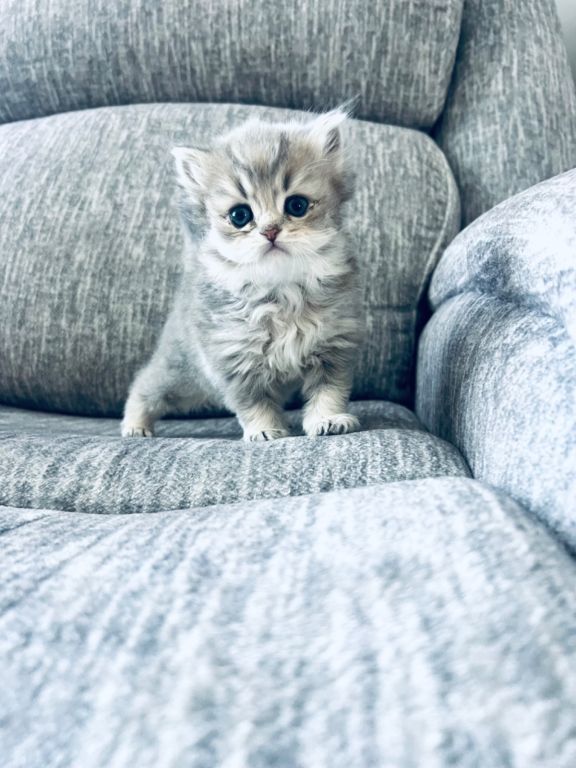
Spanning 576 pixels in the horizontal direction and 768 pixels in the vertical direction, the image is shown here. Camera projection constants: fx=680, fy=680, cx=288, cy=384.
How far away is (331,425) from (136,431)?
399 mm

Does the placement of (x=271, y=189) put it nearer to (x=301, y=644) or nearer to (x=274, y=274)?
(x=274, y=274)

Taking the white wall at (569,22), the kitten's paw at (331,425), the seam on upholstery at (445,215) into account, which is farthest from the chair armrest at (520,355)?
the white wall at (569,22)

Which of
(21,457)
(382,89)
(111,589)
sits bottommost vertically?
(21,457)

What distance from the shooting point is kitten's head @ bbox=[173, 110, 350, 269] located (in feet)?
3.22

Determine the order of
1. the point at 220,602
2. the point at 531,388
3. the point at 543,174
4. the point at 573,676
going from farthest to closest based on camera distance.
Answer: the point at 543,174, the point at 531,388, the point at 220,602, the point at 573,676

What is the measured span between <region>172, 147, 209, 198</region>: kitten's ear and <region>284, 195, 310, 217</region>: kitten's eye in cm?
16

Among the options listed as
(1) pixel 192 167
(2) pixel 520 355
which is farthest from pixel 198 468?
(1) pixel 192 167

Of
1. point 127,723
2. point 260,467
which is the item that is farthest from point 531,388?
point 127,723

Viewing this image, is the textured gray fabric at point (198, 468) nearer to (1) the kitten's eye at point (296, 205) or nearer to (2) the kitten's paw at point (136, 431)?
(2) the kitten's paw at point (136, 431)

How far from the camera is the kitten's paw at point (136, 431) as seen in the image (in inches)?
47.3

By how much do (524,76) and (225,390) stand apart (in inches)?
38.4

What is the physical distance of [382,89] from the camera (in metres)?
1.49

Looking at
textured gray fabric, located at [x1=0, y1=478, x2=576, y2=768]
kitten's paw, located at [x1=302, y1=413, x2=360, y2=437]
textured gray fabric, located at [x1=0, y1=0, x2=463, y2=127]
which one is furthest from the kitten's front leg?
textured gray fabric, located at [x1=0, y1=0, x2=463, y2=127]

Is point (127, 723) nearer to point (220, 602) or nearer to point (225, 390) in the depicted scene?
point (220, 602)
